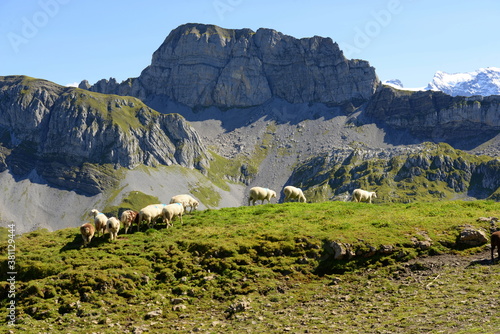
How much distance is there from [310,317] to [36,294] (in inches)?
682

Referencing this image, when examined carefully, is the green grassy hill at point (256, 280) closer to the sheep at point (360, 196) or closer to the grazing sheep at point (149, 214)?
the grazing sheep at point (149, 214)

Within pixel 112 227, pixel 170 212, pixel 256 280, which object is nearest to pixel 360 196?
pixel 170 212

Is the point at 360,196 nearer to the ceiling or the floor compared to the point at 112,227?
nearer to the ceiling

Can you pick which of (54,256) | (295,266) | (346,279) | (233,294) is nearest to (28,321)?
(54,256)

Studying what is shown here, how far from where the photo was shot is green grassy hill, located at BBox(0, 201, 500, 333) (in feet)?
74.8

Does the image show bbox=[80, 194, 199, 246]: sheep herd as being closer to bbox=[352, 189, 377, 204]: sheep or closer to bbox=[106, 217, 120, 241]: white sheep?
bbox=[106, 217, 120, 241]: white sheep

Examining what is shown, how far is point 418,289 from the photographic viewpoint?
2547 centimetres

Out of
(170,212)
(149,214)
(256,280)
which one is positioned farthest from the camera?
(170,212)

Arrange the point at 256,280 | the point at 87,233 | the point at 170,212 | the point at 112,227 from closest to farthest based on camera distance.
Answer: the point at 256,280
the point at 87,233
the point at 112,227
the point at 170,212

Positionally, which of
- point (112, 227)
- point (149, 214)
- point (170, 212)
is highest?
point (170, 212)

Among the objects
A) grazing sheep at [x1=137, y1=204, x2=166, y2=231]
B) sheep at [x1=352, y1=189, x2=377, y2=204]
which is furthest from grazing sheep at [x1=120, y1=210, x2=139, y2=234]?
sheep at [x1=352, y1=189, x2=377, y2=204]

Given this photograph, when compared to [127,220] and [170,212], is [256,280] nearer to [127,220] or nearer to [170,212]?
[170,212]

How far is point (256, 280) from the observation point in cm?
2855

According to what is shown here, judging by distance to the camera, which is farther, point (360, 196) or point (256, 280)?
point (360, 196)
